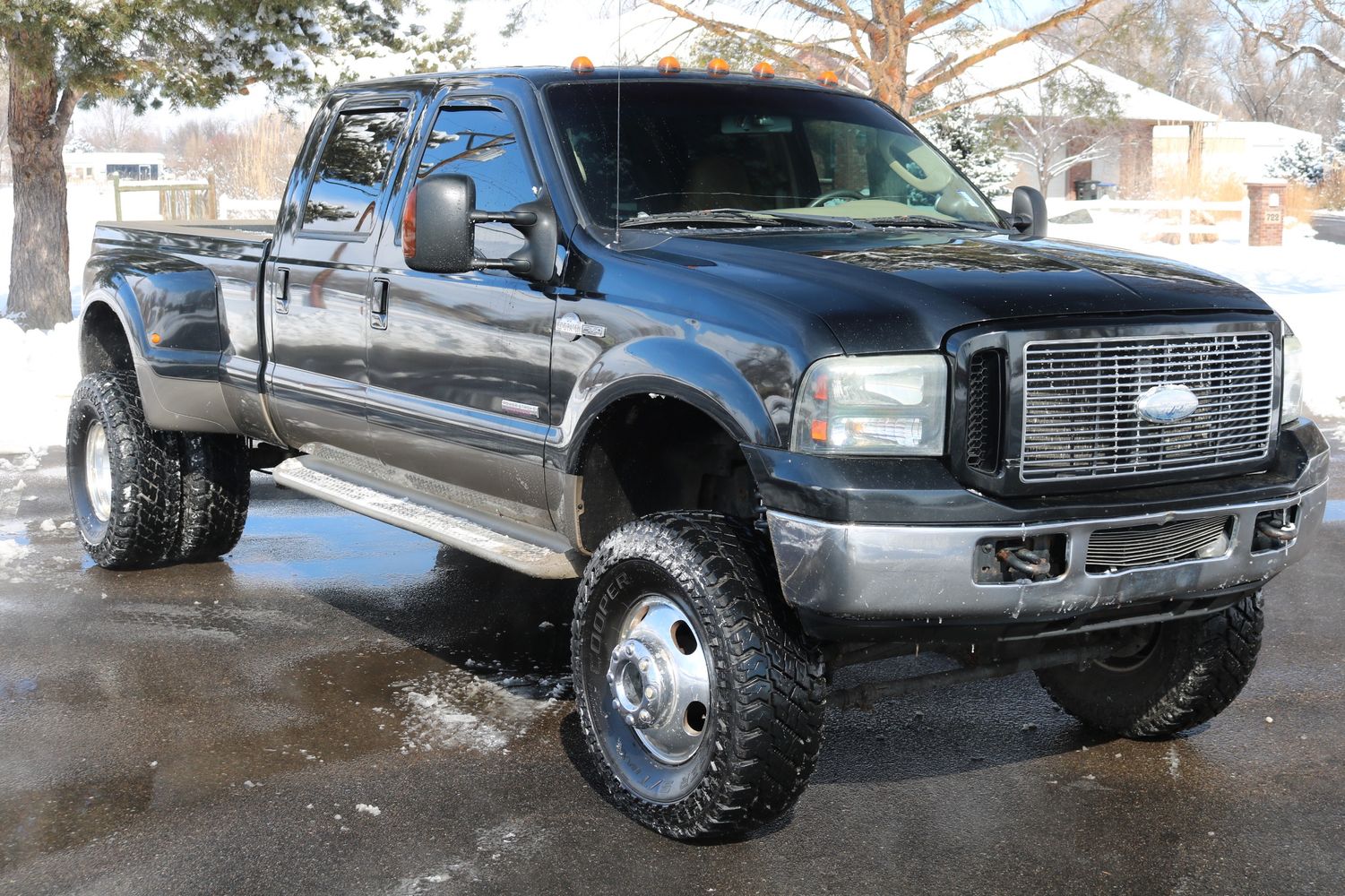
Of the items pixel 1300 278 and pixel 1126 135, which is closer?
pixel 1300 278

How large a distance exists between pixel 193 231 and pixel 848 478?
4.13m

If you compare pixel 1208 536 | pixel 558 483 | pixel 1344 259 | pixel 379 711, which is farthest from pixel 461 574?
pixel 1344 259

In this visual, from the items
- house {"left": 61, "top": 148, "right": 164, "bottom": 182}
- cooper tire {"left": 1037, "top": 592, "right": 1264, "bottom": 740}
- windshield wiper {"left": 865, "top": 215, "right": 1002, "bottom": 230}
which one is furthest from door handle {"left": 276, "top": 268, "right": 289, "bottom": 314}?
house {"left": 61, "top": 148, "right": 164, "bottom": 182}

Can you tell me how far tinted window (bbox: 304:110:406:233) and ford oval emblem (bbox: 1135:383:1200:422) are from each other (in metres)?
2.85

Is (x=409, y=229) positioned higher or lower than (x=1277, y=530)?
higher

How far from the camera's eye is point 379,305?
5199mm

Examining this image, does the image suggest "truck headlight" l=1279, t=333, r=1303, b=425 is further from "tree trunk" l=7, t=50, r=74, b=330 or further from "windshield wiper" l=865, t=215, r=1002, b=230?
"tree trunk" l=7, t=50, r=74, b=330

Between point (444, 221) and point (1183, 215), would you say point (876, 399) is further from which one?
point (1183, 215)

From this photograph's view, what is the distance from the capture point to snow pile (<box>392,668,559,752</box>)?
15.5 feet

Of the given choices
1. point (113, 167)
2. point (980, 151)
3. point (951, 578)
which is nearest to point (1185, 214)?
point (980, 151)

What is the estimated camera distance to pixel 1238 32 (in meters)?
20.1

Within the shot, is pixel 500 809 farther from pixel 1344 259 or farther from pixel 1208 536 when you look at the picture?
pixel 1344 259

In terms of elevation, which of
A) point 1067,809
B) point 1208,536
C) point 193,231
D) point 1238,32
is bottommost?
point 1067,809

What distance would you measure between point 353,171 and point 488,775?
96.8 inches
